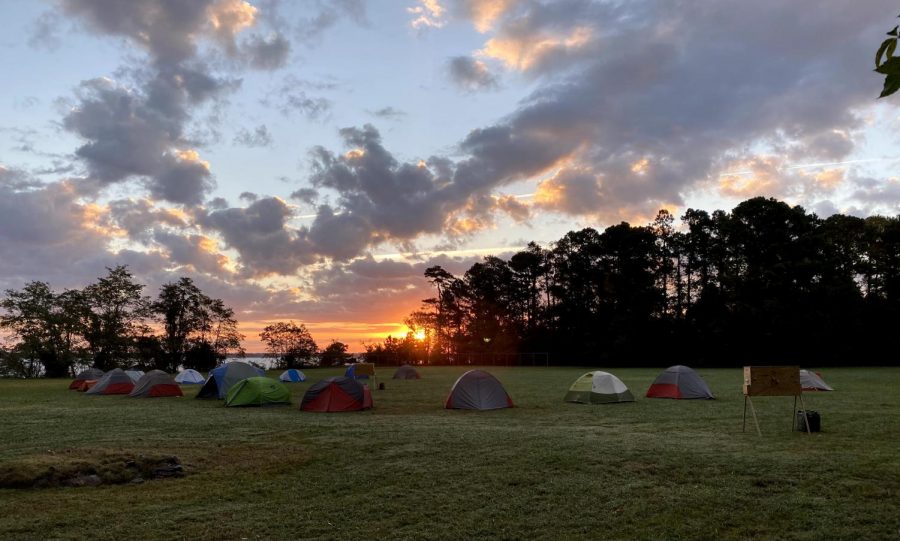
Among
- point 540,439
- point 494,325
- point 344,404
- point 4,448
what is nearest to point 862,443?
point 540,439

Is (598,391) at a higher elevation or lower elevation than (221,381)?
higher

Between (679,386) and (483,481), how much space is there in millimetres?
15455

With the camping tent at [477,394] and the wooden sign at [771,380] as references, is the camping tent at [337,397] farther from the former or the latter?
the wooden sign at [771,380]

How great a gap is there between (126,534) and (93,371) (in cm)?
3569

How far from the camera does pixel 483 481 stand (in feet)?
30.3

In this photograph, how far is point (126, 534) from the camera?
701 centimetres

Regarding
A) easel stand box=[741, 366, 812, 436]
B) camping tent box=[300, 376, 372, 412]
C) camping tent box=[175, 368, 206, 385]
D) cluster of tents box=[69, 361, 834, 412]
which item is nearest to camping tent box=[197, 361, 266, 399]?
cluster of tents box=[69, 361, 834, 412]

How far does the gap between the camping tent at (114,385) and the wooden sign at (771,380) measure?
29.2 m

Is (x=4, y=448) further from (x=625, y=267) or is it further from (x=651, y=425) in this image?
(x=625, y=267)

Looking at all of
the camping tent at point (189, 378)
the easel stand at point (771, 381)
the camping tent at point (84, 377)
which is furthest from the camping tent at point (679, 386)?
the camping tent at point (84, 377)

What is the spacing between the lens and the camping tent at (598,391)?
814 inches

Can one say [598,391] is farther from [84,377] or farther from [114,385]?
[84,377]

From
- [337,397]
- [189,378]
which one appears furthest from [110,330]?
[337,397]

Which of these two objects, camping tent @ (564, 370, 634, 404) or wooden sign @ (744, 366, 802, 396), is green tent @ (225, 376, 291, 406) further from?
wooden sign @ (744, 366, 802, 396)
